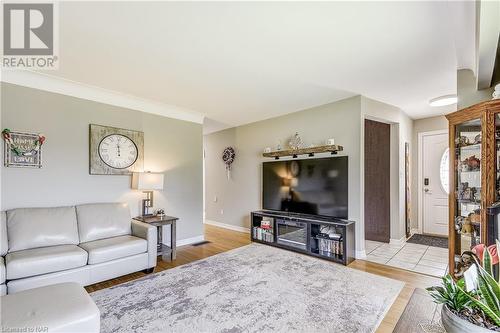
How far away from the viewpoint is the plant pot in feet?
2.67

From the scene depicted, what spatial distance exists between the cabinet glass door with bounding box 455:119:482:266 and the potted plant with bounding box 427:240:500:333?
171 cm

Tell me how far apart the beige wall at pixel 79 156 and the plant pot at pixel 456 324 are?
3779 millimetres

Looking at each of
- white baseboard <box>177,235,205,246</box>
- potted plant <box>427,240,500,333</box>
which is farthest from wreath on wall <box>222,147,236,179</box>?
potted plant <box>427,240,500,333</box>

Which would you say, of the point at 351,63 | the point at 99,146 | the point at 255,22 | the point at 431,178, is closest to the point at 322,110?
the point at 351,63

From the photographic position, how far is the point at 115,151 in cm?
355

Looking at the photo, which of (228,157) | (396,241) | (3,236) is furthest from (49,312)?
(396,241)

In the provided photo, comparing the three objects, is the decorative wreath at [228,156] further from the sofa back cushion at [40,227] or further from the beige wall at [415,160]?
the beige wall at [415,160]

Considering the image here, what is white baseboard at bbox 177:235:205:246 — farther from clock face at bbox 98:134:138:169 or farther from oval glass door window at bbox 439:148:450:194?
oval glass door window at bbox 439:148:450:194

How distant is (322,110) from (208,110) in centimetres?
199

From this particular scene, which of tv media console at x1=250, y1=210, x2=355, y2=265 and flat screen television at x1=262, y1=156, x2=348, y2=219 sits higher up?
flat screen television at x1=262, y1=156, x2=348, y2=219

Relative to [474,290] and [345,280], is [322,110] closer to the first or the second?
[345,280]

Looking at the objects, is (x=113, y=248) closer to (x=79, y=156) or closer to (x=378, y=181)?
(x=79, y=156)

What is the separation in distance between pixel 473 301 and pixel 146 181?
3.51 m

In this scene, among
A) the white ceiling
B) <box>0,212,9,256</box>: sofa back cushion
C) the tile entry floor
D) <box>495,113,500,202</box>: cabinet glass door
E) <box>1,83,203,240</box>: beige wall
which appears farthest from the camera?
the tile entry floor
